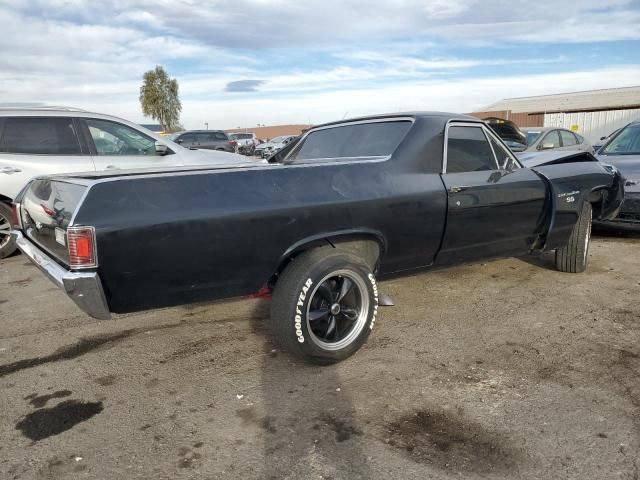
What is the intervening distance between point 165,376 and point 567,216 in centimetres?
359

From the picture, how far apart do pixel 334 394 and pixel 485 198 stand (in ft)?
6.30

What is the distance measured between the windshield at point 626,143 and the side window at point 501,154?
4.01 meters

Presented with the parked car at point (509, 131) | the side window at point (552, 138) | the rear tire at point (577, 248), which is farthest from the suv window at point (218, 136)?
the rear tire at point (577, 248)

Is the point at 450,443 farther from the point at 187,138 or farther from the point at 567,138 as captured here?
the point at 187,138

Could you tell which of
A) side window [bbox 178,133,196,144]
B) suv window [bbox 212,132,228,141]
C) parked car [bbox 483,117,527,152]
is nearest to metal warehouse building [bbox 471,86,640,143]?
suv window [bbox 212,132,228,141]

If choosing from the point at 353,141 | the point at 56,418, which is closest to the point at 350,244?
the point at 353,141

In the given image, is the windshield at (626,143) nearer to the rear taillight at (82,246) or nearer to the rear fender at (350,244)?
the rear fender at (350,244)

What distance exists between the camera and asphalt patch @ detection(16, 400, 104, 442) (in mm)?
2596

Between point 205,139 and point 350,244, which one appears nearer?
point 350,244

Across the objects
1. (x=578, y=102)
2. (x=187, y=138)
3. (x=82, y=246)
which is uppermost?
(x=578, y=102)

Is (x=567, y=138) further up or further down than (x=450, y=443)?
further up

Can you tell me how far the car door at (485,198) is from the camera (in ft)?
12.2

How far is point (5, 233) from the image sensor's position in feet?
20.2

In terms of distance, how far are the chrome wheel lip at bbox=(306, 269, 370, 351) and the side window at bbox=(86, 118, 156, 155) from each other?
13.7 feet
